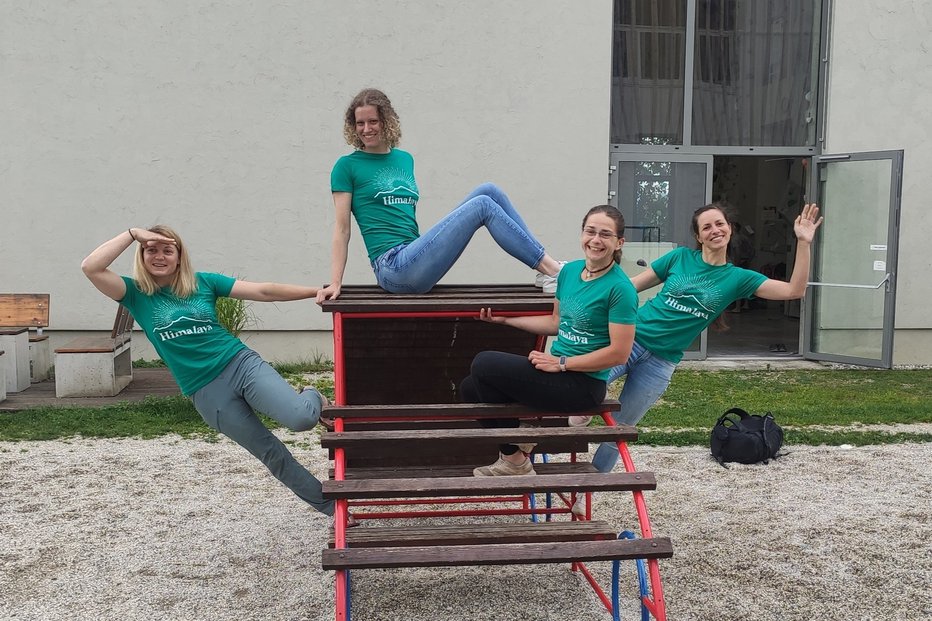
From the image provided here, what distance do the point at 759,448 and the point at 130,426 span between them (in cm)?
508

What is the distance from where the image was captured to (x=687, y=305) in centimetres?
425

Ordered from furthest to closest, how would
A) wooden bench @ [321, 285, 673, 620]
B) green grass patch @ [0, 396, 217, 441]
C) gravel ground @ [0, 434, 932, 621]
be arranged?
green grass patch @ [0, 396, 217, 441]
gravel ground @ [0, 434, 932, 621]
wooden bench @ [321, 285, 673, 620]

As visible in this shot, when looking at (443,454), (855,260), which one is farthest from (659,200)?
(443,454)

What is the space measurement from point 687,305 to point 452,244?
1.22 metres

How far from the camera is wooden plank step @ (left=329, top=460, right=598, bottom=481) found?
4078 mm

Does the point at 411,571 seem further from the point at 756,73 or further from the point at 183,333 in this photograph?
the point at 756,73

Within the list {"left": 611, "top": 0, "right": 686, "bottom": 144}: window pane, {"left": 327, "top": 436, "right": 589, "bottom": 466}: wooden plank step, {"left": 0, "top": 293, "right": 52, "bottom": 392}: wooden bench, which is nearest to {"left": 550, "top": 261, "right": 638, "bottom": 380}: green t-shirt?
{"left": 327, "top": 436, "right": 589, "bottom": 466}: wooden plank step

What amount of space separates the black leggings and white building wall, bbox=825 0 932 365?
868 centimetres

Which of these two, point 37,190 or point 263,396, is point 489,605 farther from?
point 37,190

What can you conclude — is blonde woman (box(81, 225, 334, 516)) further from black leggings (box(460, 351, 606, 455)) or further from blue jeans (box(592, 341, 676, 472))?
blue jeans (box(592, 341, 676, 472))

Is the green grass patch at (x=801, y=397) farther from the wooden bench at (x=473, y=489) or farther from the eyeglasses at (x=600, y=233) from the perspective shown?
the eyeglasses at (x=600, y=233)

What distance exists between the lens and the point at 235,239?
33.4ft

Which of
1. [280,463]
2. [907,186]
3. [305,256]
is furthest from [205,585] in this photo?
[907,186]

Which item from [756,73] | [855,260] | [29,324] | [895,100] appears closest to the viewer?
[29,324]
